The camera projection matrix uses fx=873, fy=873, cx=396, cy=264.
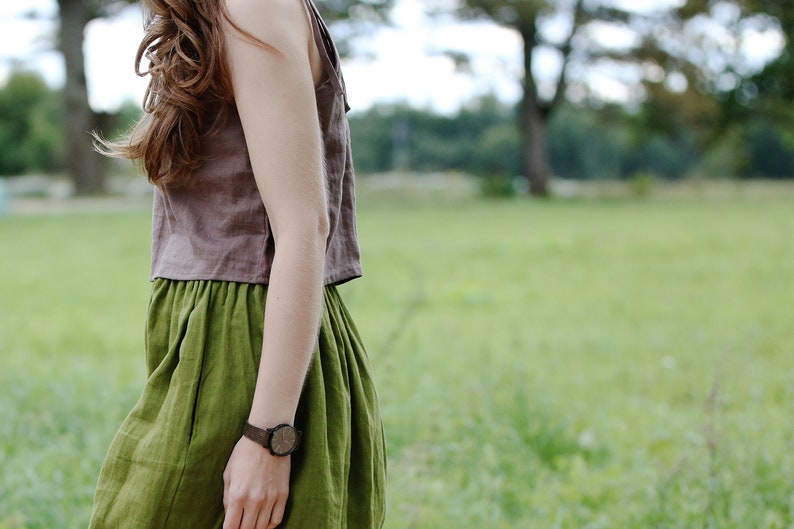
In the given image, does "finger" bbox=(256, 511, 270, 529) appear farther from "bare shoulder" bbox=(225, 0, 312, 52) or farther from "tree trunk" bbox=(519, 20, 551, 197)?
"tree trunk" bbox=(519, 20, 551, 197)

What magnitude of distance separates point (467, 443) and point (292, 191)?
2.18 meters

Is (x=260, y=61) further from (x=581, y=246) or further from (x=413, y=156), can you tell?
(x=413, y=156)

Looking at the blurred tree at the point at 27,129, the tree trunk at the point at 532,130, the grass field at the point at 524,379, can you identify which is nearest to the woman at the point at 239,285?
the grass field at the point at 524,379

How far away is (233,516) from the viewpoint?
108 cm

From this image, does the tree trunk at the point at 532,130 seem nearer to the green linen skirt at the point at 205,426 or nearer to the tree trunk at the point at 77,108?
the tree trunk at the point at 77,108

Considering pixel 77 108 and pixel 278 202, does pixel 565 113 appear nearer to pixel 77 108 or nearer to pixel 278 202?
pixel 77 108

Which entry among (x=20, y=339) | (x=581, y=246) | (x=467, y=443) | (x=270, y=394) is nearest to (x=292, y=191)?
(x=270, y=394)

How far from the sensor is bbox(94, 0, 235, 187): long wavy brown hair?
1.09 m

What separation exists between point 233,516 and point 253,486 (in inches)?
1.9

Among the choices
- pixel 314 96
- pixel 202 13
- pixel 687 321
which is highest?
pixel 202 13

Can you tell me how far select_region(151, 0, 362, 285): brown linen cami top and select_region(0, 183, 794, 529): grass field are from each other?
141cm

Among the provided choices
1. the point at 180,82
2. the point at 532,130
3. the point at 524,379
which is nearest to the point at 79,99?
the point at 532,130

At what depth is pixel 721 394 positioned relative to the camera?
12.8ft

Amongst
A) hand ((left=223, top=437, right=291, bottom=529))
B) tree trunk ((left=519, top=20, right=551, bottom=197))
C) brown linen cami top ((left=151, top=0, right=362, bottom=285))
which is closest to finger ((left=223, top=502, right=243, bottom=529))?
hand ((left=223, top=437, right=291, bottom=529))
